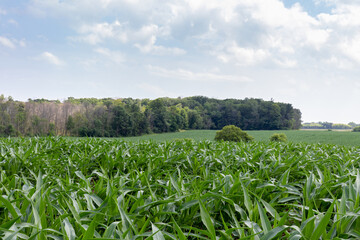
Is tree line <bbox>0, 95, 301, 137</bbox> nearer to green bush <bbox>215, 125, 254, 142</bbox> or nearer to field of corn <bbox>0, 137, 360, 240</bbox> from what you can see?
green bush <bbox>215, 125, 254, 142</bbox>

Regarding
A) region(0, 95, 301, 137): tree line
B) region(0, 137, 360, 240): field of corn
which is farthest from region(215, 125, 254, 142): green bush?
region(0, 95, 301, 137): tree line

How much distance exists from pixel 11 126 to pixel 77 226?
42197 mm

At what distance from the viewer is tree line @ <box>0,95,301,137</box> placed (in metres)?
37.8

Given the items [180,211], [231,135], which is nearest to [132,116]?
[231,135]

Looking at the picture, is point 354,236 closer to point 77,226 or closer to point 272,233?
point 272,233

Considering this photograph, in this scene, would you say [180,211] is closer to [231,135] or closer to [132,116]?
[231,135]

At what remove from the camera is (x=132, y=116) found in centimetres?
4547

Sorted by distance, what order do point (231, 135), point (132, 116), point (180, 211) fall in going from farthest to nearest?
point (132, 116) < point (231, 135) < point (180, 211)

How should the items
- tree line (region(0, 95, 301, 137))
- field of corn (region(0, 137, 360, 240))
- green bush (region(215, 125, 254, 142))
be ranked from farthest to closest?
1. tree line (region(0, 95, 301, 137))
2. green bush (region(215, 125, 254, 142))
3. field of corn (region(0, 137, 360, 240))

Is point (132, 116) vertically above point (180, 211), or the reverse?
point (132, 116)

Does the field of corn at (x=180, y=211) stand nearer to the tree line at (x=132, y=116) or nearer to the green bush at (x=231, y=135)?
the green bush at (x=231, y=135)

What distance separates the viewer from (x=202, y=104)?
237 feet

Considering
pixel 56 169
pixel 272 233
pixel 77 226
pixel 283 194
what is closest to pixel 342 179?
pixel 283 194

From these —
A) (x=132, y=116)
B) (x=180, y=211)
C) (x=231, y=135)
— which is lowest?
(x=231, y=135)
